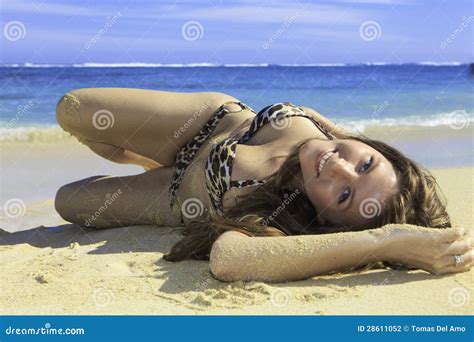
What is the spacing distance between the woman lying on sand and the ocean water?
3.79m

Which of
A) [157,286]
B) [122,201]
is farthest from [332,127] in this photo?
[157,286]

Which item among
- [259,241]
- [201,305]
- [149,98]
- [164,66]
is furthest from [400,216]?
[164,66]

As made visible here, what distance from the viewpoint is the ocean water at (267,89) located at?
437 inches

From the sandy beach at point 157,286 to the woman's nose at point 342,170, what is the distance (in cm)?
51

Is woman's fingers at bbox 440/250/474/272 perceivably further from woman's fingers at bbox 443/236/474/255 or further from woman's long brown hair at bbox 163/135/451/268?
woman's long brown hair at bbox 163/135/451/268

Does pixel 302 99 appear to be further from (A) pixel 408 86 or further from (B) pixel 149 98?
(B) pixel 149 98

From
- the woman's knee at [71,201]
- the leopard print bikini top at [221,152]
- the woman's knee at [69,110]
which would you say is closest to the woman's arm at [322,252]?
the leopard print bikini top at [221,152]

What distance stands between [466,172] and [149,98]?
354 centimetres

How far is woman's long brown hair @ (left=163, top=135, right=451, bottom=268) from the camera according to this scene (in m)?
3.47

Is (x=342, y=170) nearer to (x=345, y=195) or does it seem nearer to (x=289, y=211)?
(x=345, y=195)

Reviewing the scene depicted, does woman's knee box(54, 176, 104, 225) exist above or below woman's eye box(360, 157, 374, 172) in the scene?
below

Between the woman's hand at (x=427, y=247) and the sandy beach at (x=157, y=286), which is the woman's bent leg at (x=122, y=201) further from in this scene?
the woman's hand at (x=427, y=247)

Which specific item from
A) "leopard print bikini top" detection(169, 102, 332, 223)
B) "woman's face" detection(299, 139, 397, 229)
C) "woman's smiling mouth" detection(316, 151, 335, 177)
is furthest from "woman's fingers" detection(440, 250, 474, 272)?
"leopard print bikini top" detection(169, 102, 332, 223)

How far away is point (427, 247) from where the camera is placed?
323 centimetres
